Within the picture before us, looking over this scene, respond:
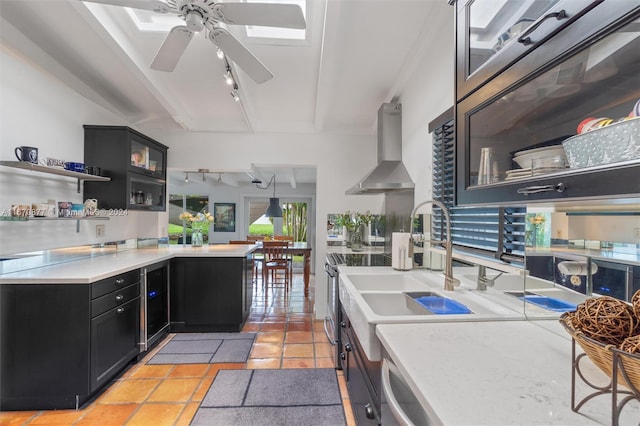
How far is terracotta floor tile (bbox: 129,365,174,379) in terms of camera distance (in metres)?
2.45

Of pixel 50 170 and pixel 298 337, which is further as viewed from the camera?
pixel 298 337

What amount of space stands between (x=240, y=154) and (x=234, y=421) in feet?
9.89

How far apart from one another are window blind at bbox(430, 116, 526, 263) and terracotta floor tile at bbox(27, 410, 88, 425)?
8.83 ft

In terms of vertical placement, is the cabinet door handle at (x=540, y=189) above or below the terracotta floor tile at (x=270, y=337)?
above

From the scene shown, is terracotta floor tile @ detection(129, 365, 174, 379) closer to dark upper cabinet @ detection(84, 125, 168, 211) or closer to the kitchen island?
the kitchen island

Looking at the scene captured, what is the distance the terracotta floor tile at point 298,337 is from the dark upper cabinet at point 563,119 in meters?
2.67

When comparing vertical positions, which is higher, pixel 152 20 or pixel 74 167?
pixel 152 20

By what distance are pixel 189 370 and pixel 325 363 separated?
119 cm

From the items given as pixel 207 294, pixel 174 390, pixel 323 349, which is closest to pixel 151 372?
pixel 174 390

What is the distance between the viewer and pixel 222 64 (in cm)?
252

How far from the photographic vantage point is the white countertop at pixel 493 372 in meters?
0.60

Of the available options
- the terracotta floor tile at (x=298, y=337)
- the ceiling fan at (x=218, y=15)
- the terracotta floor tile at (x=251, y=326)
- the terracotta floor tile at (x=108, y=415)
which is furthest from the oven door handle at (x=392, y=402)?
the terracotta floor tile at (x=251, y=326)

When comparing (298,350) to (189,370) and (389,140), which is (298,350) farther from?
(389,140)

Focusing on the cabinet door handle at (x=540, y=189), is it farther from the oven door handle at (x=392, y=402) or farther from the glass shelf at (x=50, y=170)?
the glass shelf at (x=50, y=170)
